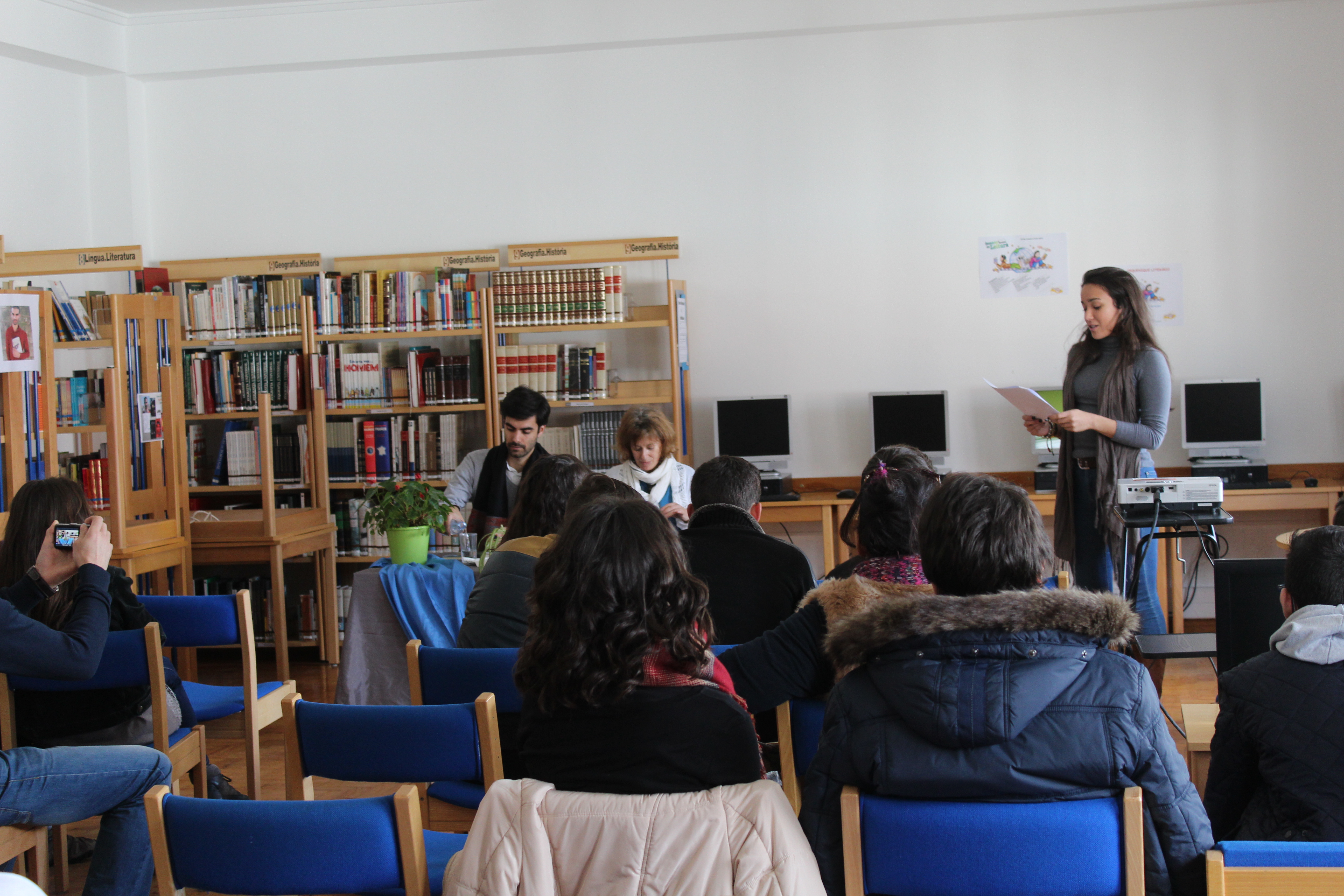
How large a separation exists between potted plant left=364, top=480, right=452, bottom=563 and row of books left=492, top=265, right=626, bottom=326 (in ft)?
5.56

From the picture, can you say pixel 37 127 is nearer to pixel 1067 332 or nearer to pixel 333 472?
pixel 333 472

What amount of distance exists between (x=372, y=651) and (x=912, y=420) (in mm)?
2901

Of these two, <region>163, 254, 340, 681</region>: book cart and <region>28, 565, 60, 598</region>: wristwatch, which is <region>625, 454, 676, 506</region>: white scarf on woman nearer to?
<region>163, 254, 340, 681</region>: book cart

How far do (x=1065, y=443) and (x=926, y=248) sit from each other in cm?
212

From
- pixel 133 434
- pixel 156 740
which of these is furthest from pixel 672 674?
pixel 133 434

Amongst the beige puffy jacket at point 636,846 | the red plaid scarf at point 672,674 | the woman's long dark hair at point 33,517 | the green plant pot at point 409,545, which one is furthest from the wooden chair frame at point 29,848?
the green plant pot at point 409,545

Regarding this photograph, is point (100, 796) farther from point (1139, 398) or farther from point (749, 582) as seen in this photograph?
point (1139, 398)

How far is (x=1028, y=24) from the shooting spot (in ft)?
17.6

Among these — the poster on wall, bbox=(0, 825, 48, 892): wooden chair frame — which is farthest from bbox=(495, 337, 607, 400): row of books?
bbox=(0, 825, 48, 892): wooden chair frame

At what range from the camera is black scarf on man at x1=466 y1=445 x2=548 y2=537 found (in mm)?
4500

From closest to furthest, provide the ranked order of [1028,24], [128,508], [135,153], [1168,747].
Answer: [1168,747]
[128,508]
[1028,24]
[135,153]

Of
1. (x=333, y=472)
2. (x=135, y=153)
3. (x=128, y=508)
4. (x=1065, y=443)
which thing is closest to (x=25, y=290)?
(x=128, y=508)

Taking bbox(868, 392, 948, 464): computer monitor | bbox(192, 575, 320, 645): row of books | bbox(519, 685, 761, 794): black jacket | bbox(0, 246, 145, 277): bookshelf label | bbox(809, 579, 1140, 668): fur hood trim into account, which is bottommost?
bbox(192, 575, 320, 645): row of books

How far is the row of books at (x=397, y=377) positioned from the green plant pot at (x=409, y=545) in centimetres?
185
